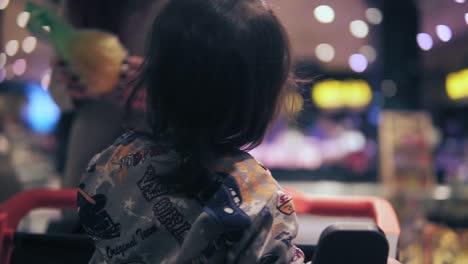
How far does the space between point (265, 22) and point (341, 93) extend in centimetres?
726

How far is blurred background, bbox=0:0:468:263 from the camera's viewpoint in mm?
1500

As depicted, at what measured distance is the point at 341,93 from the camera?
7.84m

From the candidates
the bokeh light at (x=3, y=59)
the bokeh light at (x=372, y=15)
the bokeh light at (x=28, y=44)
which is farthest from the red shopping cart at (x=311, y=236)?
the bokeh light at (x=372, y=15)

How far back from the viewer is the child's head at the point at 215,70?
2.36 feet

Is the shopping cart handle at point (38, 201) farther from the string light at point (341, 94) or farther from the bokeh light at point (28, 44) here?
the string light at point (341, 94)

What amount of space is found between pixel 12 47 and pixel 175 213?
4.08ft

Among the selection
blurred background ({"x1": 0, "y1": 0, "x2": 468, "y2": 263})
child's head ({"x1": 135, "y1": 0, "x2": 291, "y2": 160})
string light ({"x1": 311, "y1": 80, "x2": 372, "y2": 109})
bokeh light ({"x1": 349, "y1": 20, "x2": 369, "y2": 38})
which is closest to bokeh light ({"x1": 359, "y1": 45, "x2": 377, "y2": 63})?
blurred background ({"x1": 0, "y1": 0, "x2": 468, "y2": 263})

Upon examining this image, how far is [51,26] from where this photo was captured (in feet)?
4.41

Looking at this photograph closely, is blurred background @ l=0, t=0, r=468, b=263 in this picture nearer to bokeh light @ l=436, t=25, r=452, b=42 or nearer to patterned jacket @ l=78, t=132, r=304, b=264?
bokeh light @ l=436, t=25, r=452, b=42

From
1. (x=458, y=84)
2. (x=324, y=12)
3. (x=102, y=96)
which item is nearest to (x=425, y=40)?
(x=324, y=12)

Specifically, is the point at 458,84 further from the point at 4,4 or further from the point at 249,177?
the point at 249,177

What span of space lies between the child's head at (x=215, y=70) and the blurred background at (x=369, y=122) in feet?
0.39

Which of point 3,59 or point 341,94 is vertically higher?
point 3,59

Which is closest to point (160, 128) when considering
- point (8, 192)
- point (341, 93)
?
point (8, 192)
